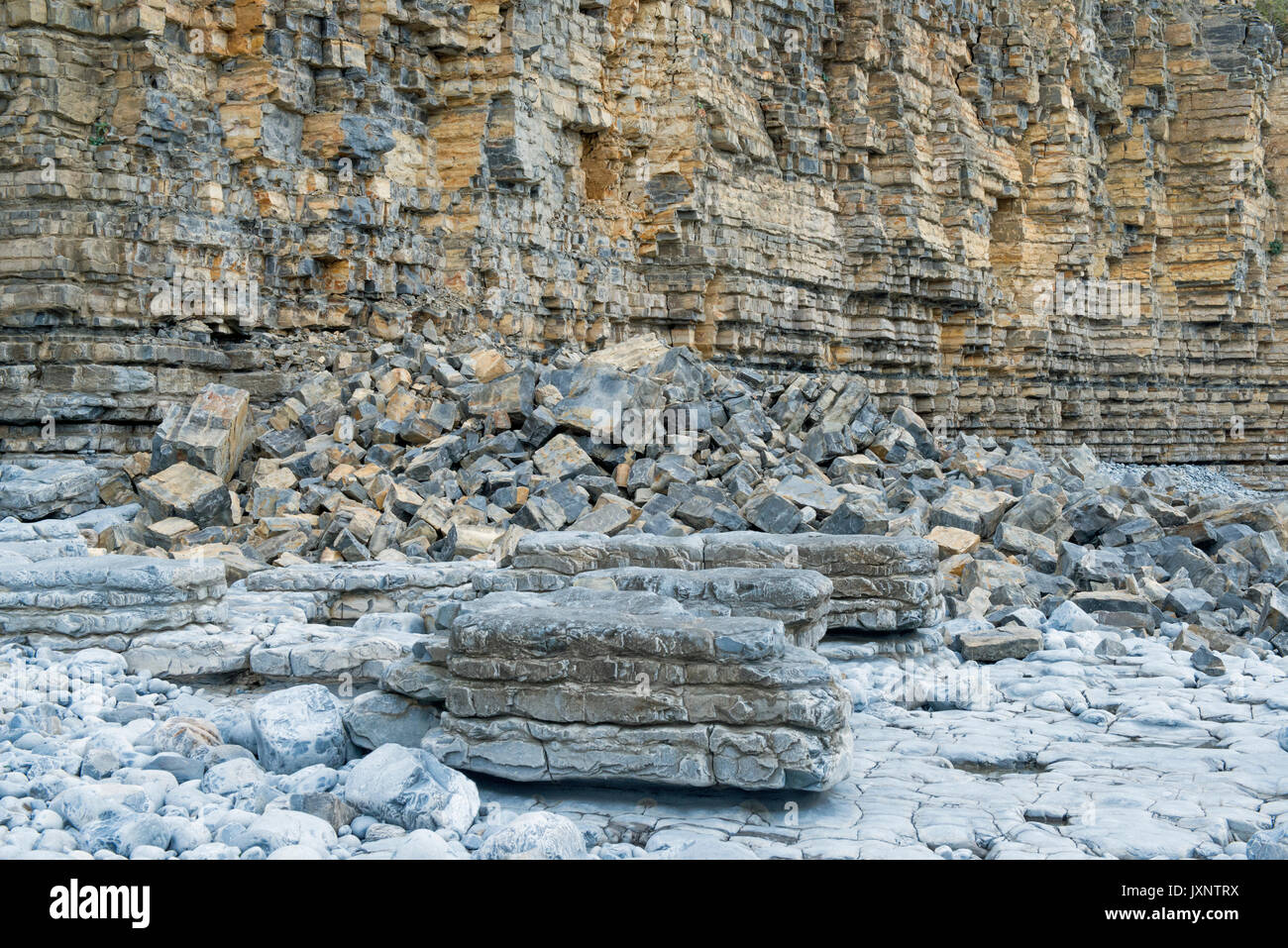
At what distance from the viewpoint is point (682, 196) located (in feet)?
56.2

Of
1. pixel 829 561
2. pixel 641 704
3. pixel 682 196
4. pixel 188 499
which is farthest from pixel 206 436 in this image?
pixel 682 196

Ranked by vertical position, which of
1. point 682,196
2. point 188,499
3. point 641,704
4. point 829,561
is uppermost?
point 682,196

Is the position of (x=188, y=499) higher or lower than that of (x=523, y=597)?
higher

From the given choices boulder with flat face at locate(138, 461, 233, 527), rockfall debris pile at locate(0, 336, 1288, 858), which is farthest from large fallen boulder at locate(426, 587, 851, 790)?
boulder with flat face at locate(138, 461, 233, 527)

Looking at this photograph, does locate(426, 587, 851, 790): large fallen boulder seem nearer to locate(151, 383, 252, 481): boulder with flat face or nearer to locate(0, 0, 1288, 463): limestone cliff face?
locate(151, 383, 252, 481): boulder with flat face

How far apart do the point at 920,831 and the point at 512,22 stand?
1277cm

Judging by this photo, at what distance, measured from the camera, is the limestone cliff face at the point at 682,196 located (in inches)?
450

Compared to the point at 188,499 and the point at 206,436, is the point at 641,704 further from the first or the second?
the point at 206,436

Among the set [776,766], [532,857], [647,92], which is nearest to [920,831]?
[776,766]

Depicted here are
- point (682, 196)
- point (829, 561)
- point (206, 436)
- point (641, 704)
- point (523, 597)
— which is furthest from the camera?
point (682, 196)

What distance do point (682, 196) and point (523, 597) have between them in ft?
41.1

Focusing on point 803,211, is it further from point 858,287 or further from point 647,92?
Answer: point 647,92

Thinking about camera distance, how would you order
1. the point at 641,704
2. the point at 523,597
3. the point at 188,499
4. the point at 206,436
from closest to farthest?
the point at 641,704, the point at 523,597, the point at 188,499, the point at 206,436

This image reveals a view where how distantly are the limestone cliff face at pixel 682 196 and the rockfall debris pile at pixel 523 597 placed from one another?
133 cm
